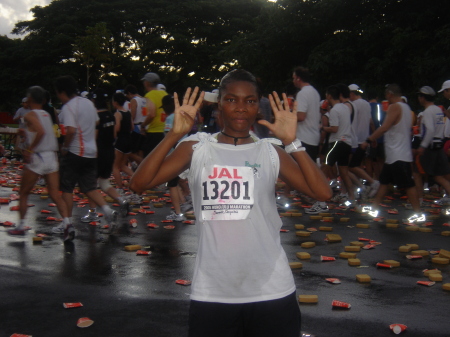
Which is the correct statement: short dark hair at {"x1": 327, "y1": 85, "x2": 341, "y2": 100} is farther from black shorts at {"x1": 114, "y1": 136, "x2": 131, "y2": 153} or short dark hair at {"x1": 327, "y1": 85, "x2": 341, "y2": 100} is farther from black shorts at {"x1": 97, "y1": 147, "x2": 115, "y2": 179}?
black shorts at {"x1": 97, "y1": 147, "x2": 115, "y2": 179}

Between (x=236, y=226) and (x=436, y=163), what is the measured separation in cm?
816

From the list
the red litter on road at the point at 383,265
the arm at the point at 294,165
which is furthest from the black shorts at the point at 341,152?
the arm at the point at 294,165

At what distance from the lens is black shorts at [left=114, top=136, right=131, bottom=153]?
35.4ft

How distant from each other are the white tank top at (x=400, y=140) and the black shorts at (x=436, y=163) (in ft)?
3.82

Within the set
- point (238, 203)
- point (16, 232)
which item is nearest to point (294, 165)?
point (238, 203)

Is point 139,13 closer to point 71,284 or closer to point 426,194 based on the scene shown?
point 426,194

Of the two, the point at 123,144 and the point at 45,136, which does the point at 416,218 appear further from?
the point at 45,136

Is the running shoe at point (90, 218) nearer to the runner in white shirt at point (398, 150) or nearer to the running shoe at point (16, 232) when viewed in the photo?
the running shoe at point (16, 232)

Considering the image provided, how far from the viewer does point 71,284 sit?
571 centimetres

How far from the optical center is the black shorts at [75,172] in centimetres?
790

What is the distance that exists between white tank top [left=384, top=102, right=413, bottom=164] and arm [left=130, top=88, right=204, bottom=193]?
264 inches

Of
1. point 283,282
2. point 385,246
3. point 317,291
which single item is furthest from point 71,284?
point 385,246

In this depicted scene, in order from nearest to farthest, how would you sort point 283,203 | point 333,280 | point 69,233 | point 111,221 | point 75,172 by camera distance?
point 333,280
point 69,233
point 75,172
point 111,221
point 283,203

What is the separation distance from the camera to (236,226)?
111 inches
